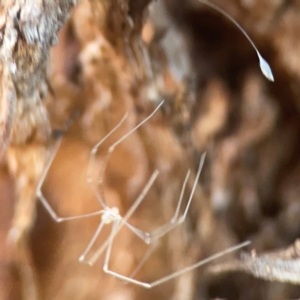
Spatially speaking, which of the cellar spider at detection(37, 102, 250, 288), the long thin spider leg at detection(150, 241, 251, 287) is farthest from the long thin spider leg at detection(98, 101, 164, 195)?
the long thin spider leg at detection(150, 241, 251, 287)

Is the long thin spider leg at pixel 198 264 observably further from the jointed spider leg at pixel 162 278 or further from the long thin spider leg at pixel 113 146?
the long thin spider leg at pixel 113 146

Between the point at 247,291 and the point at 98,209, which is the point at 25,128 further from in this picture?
the point at 247,291

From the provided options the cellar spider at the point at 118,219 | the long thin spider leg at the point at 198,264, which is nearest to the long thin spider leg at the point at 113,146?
the cellar spider at the point at 118,219

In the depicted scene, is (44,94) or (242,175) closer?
(44,94)

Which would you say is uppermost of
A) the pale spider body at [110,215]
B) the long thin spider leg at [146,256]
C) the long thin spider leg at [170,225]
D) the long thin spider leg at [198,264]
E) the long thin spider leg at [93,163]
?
the long thin spider leg at [93,163]

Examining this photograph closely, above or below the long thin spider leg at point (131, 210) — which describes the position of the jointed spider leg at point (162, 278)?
below

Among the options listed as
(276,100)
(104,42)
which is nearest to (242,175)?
(276,100)

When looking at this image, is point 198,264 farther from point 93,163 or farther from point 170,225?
point 93,163

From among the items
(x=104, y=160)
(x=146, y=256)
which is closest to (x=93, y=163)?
(x=104, y=160)

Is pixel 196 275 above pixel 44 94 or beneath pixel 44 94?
beneath
